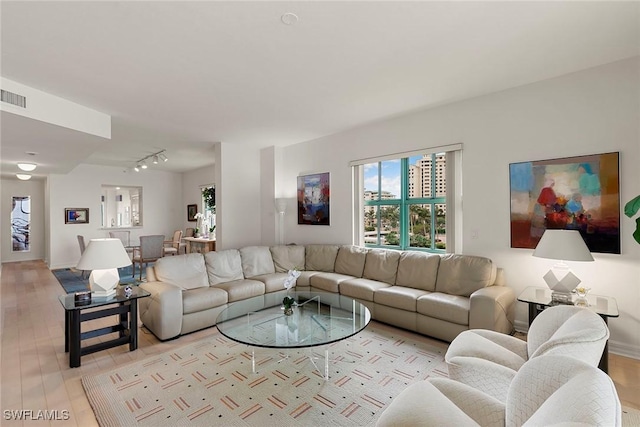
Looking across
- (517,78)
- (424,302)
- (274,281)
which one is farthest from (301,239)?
(517,78)

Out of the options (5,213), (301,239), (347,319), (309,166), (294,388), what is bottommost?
(294,388)

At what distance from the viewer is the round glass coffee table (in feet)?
7.93

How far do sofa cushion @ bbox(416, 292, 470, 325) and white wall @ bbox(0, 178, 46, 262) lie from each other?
10.6m

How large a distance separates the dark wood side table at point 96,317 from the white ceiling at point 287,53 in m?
2.13

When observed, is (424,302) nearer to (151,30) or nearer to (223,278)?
(223,278)

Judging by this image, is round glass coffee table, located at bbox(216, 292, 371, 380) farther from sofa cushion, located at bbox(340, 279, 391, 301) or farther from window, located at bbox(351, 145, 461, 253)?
window, located at bbox(351, 145, 461, 253)

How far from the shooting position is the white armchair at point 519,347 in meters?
1.38

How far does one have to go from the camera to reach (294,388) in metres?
2.37

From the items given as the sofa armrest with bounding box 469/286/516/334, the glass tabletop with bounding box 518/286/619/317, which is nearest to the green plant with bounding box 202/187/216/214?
the sofa armrest with bounding box 469/286/516/334

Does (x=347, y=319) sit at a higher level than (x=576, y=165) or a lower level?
lower

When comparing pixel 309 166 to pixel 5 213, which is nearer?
pixel 309 166

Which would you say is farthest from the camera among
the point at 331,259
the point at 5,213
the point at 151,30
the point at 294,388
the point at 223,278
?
the point at 5,213

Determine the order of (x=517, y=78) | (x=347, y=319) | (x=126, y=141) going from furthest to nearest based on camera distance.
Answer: (x=126, y=141) → (x=517, y=78) → (x=347, y=319)

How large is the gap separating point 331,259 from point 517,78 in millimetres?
3313
